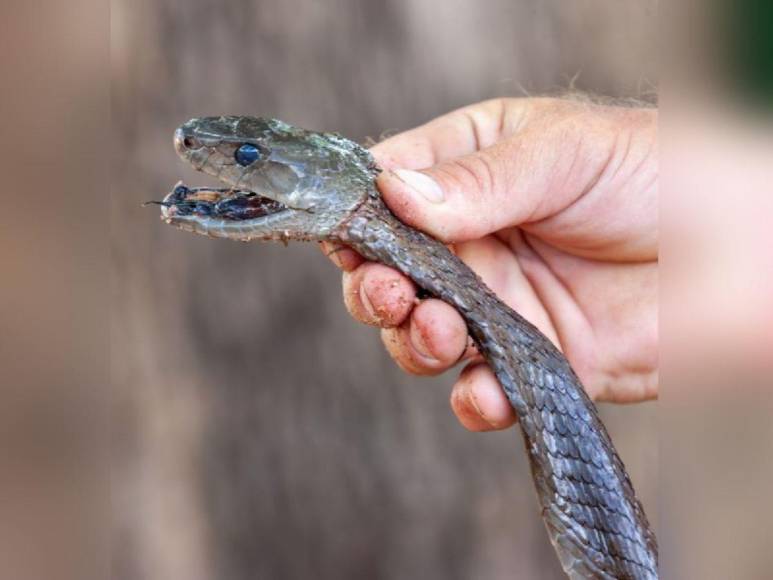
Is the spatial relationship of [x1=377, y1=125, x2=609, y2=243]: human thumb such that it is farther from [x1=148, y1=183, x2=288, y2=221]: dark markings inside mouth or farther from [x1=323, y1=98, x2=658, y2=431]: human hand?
[x1=148, y1=183, x2=288, y2=221]: dark markings inside mouth

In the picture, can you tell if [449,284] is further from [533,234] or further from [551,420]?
[533,234]

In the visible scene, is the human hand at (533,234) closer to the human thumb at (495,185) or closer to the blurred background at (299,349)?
the human thumb at (495,185)

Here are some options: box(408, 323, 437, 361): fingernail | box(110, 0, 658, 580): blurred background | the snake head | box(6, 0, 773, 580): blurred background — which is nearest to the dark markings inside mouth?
the snake head

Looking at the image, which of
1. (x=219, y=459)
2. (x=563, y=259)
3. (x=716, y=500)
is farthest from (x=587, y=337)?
(x=716, y=500)

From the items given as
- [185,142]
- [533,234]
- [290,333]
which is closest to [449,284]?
[185,142]

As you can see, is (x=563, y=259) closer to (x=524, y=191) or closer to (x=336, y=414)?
(x=524, y=191)

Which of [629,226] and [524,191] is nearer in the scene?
[524,191]
